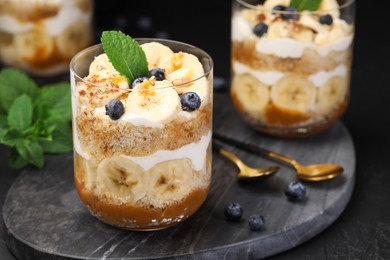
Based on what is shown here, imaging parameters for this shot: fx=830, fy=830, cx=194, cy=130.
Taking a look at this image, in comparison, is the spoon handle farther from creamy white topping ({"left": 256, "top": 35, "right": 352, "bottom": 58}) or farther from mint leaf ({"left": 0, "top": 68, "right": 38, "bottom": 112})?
mint leaf ({"left": 0, "top": 68, "right": 38, "bottom": 112})

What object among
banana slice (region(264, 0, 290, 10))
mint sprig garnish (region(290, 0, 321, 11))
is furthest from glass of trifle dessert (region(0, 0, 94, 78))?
mint sprig garnish (region(290, 0, 321, 11))

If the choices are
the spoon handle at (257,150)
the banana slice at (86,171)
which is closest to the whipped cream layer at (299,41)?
the spoon handle at (257,150)

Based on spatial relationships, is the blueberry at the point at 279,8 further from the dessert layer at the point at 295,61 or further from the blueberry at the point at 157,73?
the blueberry at the point at 157,73

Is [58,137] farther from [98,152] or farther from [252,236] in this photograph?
[252,236]

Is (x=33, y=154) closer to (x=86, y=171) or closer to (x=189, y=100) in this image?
(x=86, y=171)

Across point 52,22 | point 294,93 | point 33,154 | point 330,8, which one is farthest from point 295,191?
point 52,22

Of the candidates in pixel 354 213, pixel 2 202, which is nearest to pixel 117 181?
pixel 2 202
